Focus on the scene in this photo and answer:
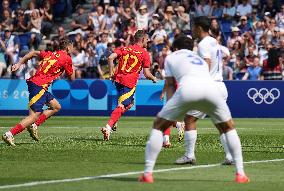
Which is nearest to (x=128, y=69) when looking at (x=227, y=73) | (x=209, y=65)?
(x=209, y=65)

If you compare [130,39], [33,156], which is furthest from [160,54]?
[33,156]

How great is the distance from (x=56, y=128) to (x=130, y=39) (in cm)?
921

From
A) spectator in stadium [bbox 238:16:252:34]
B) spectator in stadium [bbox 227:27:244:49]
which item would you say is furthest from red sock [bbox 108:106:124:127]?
spectator in stadium [bbox 238:16:252:34]

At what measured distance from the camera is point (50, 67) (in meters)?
20.6

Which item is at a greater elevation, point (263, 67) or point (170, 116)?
point (170, 116)

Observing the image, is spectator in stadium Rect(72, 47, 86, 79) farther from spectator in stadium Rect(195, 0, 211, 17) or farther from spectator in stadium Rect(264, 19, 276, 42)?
spectator in stadium Rect(264, 19, 276, 42)

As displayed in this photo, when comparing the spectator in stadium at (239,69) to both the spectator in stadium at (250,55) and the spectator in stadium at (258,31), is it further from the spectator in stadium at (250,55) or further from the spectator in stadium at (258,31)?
the spectator in stadium at (258,31)

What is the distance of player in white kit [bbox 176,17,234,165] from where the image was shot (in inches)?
574

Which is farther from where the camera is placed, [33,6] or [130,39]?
[33,6]

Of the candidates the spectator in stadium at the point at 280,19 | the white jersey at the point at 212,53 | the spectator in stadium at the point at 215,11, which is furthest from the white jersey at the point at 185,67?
the spectator in stadium at the point at 215,11

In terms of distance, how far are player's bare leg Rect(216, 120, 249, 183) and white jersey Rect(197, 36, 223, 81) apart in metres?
2.17

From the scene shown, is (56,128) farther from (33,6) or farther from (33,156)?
(33,6)

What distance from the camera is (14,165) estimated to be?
49.2 ft

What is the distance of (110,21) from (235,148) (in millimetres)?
24555
